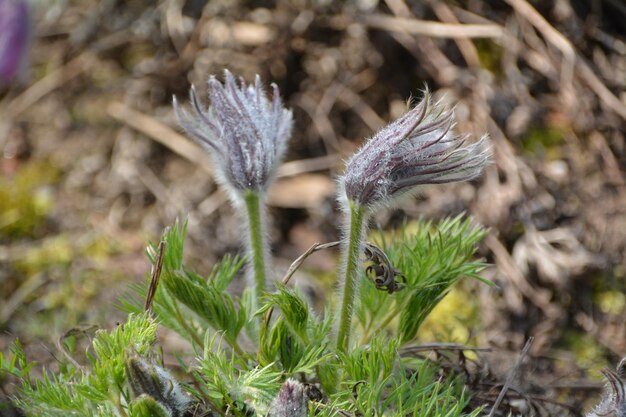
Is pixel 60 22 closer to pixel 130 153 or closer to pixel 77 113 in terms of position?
pixel 77 113

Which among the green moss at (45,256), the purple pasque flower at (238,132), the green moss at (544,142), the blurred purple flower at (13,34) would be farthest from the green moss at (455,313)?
the blurred purple flower at (13,34)

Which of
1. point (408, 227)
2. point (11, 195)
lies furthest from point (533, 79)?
point (11, 195)

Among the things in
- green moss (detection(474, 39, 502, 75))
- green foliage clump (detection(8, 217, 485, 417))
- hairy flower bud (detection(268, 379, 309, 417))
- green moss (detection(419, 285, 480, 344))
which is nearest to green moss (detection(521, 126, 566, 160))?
green moss (detection(474, 39, 502, 75))

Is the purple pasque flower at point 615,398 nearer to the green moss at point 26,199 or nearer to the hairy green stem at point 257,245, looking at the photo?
the hairy green stem at point 257,245

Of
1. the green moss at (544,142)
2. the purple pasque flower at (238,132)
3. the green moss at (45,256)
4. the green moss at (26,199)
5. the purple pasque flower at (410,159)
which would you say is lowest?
the green moss at (45,256)

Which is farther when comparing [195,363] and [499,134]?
[499,134]

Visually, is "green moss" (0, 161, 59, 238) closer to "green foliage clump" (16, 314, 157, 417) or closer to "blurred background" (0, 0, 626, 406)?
"blurred background" (0, 0, 626, 406)
